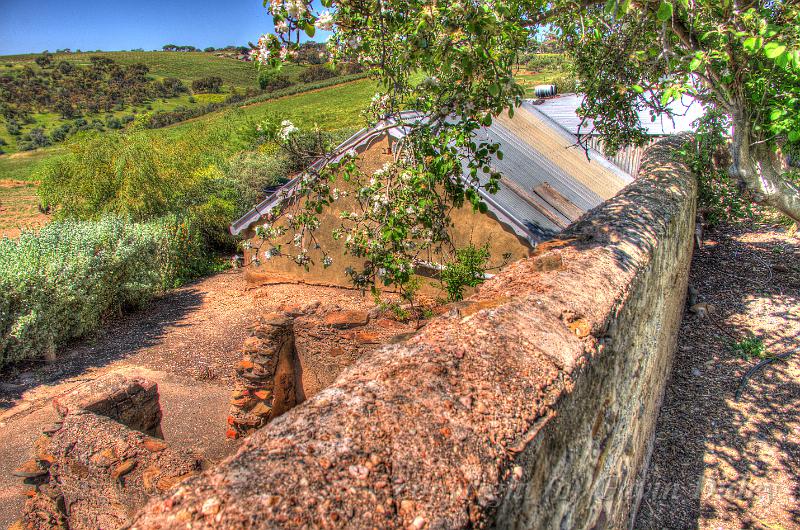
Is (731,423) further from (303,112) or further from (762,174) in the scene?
(303,112)

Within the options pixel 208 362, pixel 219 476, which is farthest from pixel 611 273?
pixel 208 362

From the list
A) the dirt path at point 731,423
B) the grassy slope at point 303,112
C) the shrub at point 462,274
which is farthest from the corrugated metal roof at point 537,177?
the grassy slope at point 303,112

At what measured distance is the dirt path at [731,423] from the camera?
4730mm

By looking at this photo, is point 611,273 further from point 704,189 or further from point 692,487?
point 704,189

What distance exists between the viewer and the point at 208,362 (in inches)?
436

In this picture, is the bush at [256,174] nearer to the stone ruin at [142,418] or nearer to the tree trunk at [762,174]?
the stone ruin at [142,418]

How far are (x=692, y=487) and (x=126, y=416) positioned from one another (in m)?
5.52

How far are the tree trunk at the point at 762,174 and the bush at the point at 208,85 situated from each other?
8067 centimetres

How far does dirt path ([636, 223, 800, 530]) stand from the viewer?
4.73 meters

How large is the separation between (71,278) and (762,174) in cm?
1282

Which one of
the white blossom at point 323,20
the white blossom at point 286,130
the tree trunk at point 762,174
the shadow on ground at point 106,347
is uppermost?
the white blossom at point 323,20

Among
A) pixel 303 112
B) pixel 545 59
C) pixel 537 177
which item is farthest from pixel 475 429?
pixel 303 112

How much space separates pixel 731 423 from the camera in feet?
19.1

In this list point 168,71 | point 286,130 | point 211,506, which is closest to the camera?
point 211,506
